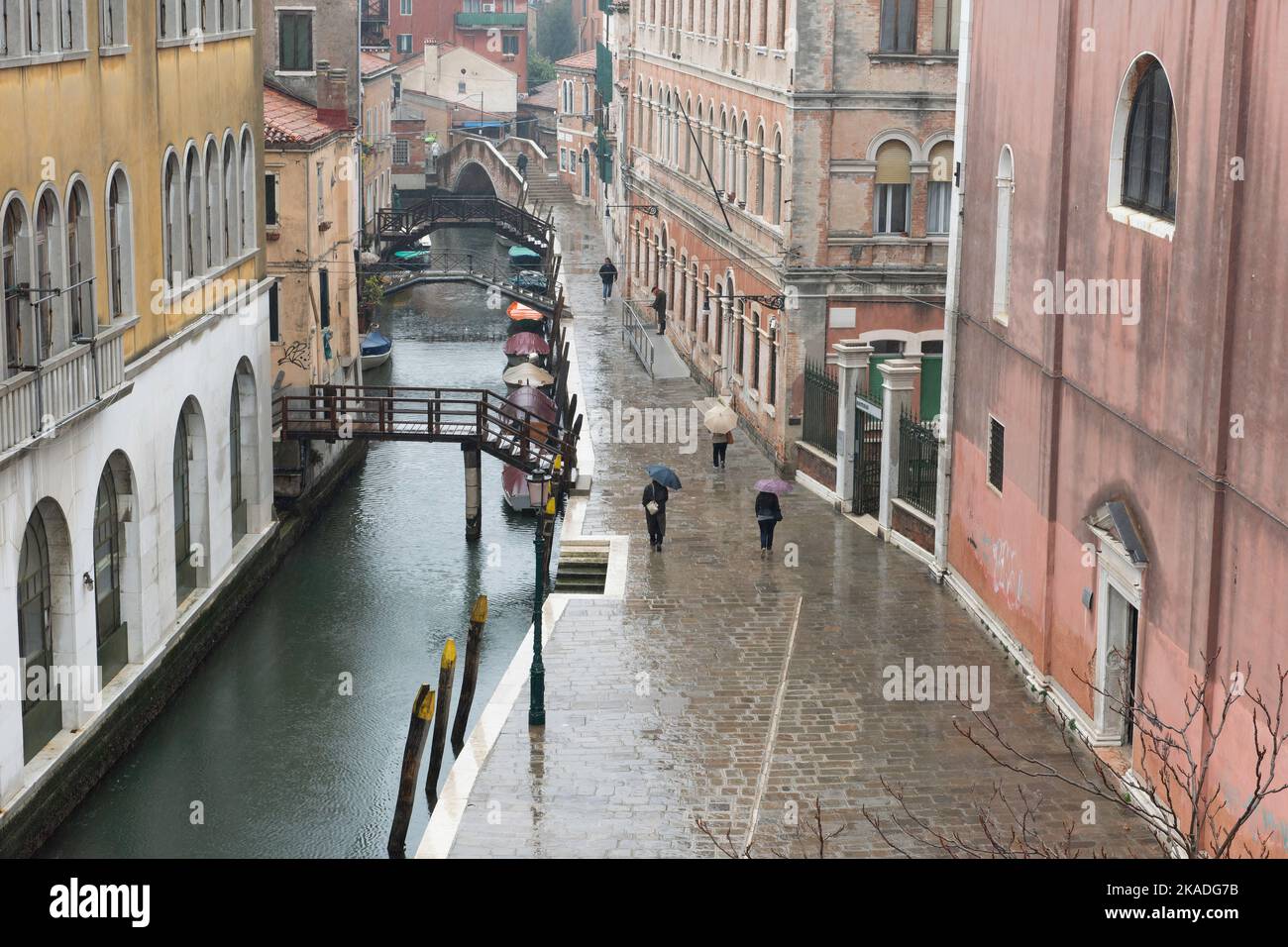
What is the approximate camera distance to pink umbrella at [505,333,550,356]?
46.9m

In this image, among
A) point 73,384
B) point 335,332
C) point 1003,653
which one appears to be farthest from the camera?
point 335,332

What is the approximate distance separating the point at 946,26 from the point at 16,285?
60.7ft

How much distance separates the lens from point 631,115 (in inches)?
2185

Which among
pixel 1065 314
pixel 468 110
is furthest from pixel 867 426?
pixel 468 110

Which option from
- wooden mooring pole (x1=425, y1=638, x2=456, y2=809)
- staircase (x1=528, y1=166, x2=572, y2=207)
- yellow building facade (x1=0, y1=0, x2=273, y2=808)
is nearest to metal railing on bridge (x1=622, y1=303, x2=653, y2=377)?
yellow building facade (x1=0, y1=0, x2=273, y2=808)

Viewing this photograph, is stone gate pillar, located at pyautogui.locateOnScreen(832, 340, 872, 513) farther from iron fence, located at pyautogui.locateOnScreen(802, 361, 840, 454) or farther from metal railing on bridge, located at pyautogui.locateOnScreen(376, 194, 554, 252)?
metal railing on bridge, located at pyautogui.locateOnScreen(376, 194, 554, 252)

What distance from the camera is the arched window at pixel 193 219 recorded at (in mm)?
25898

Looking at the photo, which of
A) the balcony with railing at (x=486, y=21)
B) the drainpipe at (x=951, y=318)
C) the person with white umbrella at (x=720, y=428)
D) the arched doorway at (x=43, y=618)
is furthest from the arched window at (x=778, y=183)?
the balcony with railing at (x=486, y=21)

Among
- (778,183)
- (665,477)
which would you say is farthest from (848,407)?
(778,183)

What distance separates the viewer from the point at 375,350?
165ft

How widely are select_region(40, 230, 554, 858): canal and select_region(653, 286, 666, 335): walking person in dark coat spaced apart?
331 inches

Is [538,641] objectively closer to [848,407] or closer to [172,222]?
[172,222]
